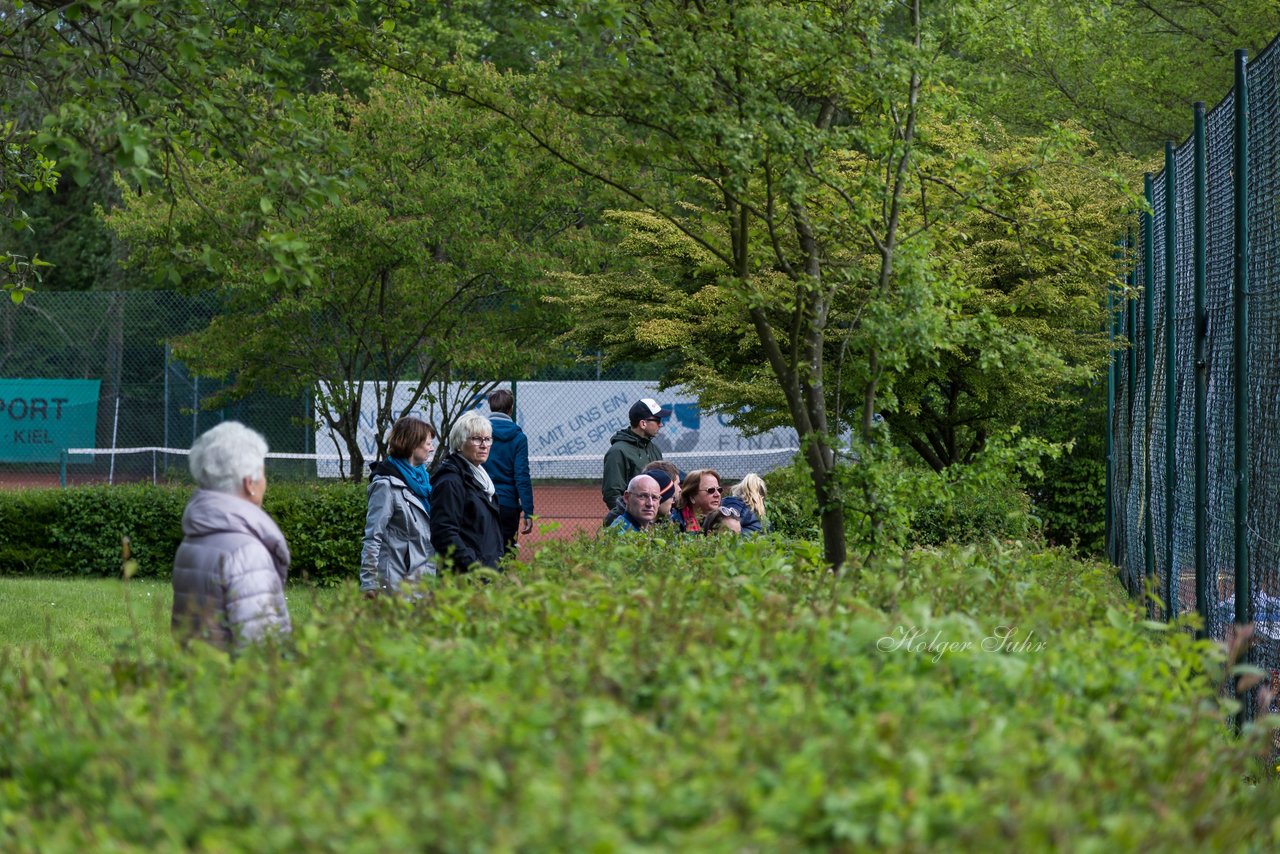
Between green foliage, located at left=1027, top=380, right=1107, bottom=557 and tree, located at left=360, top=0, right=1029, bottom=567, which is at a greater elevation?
tree, located at left=360, top=0, right=1029, bottom=567

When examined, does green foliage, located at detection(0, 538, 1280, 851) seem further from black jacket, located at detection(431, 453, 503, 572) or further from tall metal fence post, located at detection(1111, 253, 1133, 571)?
tall metal fence post, located at detection(1111, 253, 1133, 571)

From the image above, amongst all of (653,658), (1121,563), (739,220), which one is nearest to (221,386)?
(1121,563)

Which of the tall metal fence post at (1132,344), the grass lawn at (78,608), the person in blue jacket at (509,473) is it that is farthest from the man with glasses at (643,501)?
the tall metal fence post at (1132,344)

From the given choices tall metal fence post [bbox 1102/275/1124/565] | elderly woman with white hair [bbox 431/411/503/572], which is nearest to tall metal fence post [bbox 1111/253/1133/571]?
tall metal fence post [bbox 1102/275/1124/565]

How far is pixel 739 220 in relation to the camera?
6793mm

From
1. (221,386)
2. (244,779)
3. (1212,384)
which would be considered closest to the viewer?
(244,779)

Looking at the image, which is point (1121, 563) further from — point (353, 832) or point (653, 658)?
point (353, 832)

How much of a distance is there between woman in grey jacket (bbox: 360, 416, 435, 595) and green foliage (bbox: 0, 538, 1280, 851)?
324 cm

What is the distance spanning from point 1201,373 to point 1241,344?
1.12 metres

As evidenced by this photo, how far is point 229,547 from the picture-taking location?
4.78m

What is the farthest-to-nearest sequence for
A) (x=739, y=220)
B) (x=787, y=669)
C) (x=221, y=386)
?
(x=221, y=386) < (x=739, y=220) < (x=787, y=669)

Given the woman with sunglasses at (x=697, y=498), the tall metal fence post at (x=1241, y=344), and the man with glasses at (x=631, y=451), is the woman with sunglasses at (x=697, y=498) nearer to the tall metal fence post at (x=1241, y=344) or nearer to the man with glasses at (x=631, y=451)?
the man with glasses at (x=631, y=451)

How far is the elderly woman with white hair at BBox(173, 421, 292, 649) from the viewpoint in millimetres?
4703

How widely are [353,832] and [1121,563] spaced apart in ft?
38.9
